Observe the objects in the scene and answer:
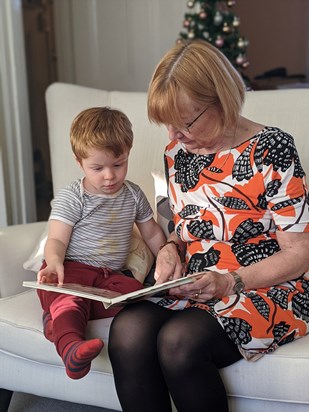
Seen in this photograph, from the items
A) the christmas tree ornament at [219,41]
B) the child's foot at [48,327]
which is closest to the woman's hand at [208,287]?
the child's foot at [48,327]

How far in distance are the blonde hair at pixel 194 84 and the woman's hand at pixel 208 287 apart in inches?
14.3

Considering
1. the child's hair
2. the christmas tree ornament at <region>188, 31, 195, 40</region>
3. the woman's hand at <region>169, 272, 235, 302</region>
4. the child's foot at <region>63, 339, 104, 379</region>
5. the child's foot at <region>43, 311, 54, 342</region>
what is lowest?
the child's foot at <region>43, 311, 54, 342</region>

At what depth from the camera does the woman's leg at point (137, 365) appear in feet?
4.90

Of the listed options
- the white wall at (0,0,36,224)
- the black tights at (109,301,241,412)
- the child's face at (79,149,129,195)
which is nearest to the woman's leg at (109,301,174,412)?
the black tights at (109,301,241,412)

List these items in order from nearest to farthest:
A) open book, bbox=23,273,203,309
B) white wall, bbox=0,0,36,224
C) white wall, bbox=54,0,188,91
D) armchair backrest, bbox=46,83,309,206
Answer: open book, bbox=23,273,203,309 → armchair backrest, bbox=46,83,309,206 → white wall, bbox=0,0,36,224 → white wall, bbox=54,0,188,91

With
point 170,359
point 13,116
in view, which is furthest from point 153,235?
point 13,116

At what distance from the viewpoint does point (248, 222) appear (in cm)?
162

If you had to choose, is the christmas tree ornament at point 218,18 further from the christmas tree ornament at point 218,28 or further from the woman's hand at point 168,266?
the woman's hand at point 168,266

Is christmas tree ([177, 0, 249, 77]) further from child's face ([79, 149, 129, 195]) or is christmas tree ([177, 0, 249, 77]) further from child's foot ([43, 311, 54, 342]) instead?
child's foot ([43, 311, 54, 342])

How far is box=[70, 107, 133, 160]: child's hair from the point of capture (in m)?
1.66

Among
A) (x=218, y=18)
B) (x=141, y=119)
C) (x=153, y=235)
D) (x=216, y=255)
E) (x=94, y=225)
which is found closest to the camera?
(x=216, y=255)

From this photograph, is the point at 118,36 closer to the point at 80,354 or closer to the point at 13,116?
the point at 13,116

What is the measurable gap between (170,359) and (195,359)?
6 centimetres

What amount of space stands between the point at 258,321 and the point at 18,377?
0.71 metres
